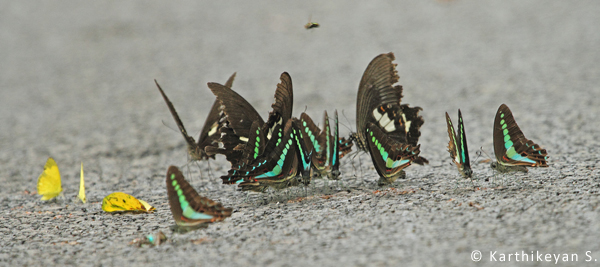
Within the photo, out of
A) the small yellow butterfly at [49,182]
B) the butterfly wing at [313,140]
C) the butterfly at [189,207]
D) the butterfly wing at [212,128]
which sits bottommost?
the butterfly at [189,207]

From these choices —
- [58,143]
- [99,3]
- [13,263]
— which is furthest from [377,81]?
[99,3]

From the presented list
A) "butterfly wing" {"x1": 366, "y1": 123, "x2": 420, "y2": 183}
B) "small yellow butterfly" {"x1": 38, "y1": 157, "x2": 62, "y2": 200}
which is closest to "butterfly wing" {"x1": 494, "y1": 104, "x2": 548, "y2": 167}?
"butterfly wing" {"x1": 366, "y1": 123, "x2": 420, "y2": 183}

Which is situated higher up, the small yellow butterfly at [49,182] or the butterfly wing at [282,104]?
the butterfly wing at [282,104]

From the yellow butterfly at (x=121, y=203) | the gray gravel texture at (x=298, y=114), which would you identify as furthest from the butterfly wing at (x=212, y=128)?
the yellow butterfly at (x=121, y=203)

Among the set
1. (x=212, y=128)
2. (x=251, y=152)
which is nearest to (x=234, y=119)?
(x=251, y=152)

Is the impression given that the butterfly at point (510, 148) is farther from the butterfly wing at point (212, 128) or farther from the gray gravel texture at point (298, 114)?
the butterfly wing at point (212, 128)

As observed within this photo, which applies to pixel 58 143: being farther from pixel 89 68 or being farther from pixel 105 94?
pixel 89 68
